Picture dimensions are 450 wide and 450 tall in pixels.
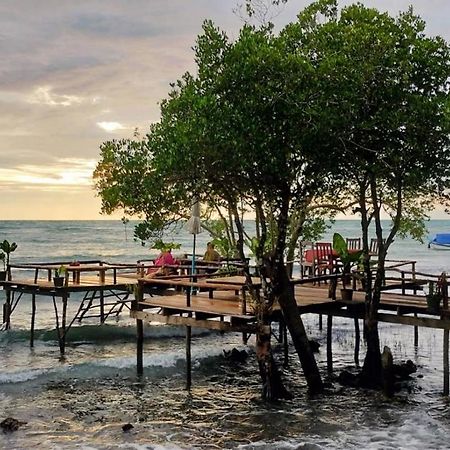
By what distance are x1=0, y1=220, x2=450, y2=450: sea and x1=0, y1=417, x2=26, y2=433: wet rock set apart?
0.51 ft

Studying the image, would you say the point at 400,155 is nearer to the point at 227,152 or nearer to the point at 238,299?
the point at 227,152

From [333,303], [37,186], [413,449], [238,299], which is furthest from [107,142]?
[37,186]

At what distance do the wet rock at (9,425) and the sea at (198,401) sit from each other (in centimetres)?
16

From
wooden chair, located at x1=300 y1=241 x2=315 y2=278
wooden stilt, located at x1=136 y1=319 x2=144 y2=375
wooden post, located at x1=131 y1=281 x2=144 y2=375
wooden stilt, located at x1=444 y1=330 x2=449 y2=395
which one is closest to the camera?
wooden stilt, located at x1=444 y1=330 x2=449 y2=395

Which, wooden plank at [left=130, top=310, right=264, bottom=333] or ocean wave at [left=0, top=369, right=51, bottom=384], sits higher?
wooden plank at [left=130, top=310, right=264, bottom=333]

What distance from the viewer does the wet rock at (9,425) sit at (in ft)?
39.1

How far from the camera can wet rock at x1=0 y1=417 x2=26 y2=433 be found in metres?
11.9

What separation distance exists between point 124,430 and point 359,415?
454 cm

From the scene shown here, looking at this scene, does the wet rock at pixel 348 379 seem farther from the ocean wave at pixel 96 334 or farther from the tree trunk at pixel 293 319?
the ocean wave at pixel 96 334

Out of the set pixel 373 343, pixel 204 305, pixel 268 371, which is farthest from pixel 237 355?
pixel 268 371

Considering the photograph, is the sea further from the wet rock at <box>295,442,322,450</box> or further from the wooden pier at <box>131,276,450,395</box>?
the wooden pier at <box>131,276,450,395</box>

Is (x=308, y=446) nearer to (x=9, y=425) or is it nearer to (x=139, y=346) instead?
(x=9, y=425)

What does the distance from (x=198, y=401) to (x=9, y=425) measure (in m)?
4.01

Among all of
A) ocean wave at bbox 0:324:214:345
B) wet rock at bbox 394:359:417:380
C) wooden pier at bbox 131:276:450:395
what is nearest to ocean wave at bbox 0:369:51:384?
wooden pier at bbox 131:276:450:395
